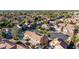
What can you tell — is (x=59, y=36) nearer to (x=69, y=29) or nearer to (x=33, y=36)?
(x=69, y=29)

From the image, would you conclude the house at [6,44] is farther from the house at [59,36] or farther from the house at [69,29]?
the house at [69,29]

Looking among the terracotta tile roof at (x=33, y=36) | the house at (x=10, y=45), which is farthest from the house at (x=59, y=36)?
the house at (x=10, y=45)

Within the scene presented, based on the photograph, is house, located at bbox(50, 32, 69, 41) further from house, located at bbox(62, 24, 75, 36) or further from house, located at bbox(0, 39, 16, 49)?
house, located at bbox(0, 39, 16, 49)

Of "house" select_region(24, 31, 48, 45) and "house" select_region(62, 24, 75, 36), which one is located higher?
"house" select_region(62, 24, 75, 36)

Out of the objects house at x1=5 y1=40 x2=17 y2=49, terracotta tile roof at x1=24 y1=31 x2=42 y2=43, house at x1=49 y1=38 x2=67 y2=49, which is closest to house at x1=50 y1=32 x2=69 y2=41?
house at x1=49 y1=38 x2=67 y2=49

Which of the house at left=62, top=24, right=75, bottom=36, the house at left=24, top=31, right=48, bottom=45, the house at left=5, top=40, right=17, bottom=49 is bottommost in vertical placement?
the house at left=5, top=40, right=17, bottom=49
